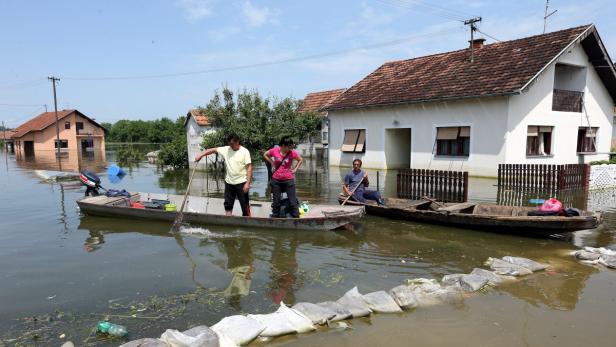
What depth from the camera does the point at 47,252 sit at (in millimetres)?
7840

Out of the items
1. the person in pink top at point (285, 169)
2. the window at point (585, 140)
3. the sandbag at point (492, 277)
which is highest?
the window at point (585, 140)

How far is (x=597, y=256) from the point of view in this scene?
6.81 m

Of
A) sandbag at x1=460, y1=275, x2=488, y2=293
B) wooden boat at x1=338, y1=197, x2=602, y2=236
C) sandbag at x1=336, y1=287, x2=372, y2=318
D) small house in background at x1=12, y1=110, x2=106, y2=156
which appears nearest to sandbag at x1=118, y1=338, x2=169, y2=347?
sandbag at x1=336, y1=287, x2=372, y2=318

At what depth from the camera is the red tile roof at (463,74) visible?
17203mm

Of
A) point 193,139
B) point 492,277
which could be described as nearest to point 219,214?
point 492,277

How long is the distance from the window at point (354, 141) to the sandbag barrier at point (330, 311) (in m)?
17.5

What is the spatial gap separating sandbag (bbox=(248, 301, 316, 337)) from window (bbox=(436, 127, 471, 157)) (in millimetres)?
15739

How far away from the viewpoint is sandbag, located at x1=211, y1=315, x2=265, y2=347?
4203 millimetres

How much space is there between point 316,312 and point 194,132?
25.3 meters

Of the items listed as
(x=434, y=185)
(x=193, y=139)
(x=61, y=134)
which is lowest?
(x=434, y=185)

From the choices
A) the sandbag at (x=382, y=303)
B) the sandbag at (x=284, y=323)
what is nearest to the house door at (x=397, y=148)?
the sandbag at (x=382, y=303)

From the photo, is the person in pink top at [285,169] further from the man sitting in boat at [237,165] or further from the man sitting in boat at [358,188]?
the man sitting in boat at [358,188]

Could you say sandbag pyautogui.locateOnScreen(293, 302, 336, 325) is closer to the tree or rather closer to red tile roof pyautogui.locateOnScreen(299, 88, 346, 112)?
the tree

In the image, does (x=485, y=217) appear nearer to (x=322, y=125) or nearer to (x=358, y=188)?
(x=358, y=188)
